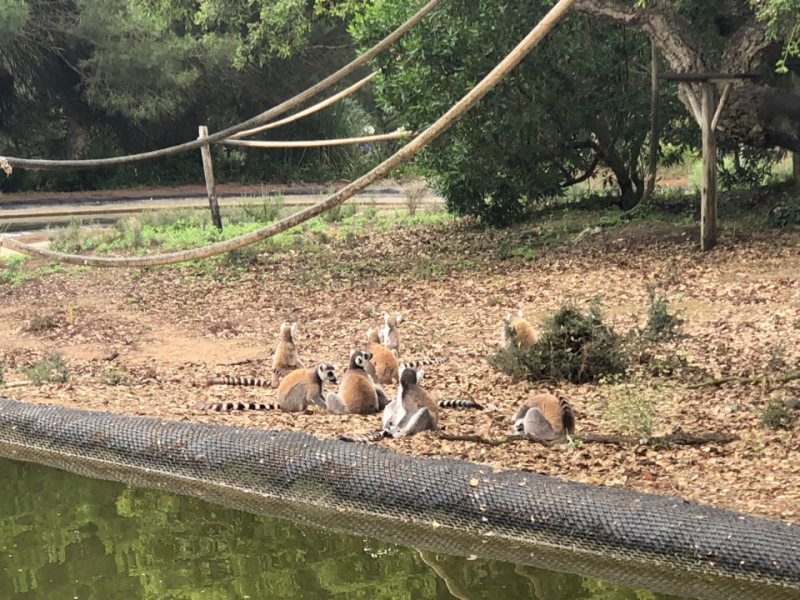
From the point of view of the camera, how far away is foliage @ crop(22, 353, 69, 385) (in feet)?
26.0

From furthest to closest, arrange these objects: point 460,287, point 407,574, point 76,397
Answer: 1. point 460,287
2. point 76,397
3. point 407,574

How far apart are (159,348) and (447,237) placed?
611 cm

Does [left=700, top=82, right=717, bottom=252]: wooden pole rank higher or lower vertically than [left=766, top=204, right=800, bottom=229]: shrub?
higher

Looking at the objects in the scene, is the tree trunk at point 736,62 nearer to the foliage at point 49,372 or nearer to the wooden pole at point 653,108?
the wooden pole at point 653,108

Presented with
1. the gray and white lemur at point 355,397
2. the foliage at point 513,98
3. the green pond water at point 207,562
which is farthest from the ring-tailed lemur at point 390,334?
the foliage at point 513,98

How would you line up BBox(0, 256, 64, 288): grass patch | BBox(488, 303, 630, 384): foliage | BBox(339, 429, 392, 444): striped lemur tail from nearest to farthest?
BBox(339, 429, 392, 444): striped lemur tail < BBox(488, 303, 630, 384): foliage < BBox(0, 256, 64, 288): grass patch

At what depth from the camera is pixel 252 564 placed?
197 inches

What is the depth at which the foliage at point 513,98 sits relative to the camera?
12.7 meters

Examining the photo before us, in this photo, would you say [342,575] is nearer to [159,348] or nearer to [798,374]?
[798,374]

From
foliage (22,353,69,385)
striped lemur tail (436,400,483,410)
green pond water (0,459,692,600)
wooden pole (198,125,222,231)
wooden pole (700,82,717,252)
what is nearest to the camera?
green pond water (0,459,692,600)

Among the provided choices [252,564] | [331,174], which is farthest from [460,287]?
[331,174]

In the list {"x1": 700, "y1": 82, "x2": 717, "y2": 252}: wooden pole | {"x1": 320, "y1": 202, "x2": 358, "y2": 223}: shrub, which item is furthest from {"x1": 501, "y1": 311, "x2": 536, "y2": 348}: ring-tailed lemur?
{"x1": 320, "y1": 202, "x2": 358, "y2": 223}: shrub

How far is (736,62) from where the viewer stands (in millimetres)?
10812

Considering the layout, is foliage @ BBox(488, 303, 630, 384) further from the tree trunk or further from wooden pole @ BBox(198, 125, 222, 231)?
wooden pole @ BBox(198, 125, 222, 231)
